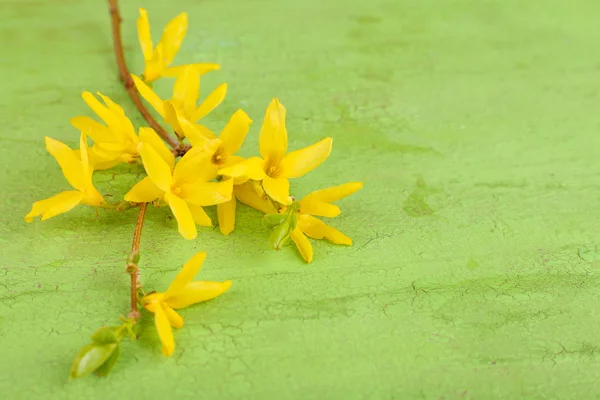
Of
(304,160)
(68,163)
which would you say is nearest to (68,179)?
(68,163)

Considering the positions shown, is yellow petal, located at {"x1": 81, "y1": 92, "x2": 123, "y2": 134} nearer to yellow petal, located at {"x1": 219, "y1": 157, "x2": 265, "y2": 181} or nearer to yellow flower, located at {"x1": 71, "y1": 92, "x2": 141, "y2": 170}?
yellow flower, located at {"x1": 71, "y1": 92, "x2": 141, "y2": 170}

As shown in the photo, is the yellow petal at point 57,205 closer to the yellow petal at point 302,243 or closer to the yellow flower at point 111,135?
the yellow flower at point 111,135

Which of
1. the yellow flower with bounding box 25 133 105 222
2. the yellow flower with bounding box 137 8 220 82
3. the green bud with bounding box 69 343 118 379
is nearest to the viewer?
the green bud with bounding box 69 343 118 379

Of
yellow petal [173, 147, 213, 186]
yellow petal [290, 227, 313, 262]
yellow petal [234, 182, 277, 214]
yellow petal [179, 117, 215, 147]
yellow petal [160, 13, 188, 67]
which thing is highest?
yellow petal [160, 13, 188, 67]

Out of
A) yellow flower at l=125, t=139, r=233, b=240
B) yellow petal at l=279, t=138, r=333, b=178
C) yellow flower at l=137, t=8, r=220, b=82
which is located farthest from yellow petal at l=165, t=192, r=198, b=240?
yellow flower at l=137, t=8, r=220, b=82

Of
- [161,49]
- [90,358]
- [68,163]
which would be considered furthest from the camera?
[161,49]

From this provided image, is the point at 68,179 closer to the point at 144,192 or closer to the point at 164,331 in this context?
the point at 144,192

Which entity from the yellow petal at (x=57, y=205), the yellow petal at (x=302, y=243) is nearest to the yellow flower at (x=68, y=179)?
the yellow petal at (x=57, y=205)
